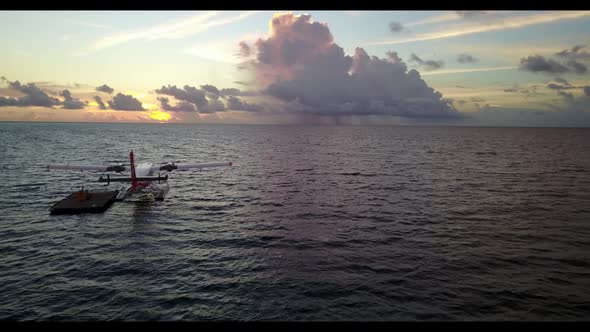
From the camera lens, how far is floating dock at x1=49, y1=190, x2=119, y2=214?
3988cm

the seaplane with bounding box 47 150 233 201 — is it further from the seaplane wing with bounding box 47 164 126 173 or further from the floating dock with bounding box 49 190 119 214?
the floating dock with bounding box 49 190 119 214

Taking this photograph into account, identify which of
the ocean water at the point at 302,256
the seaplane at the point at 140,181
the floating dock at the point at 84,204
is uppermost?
the seaplane at the point at 140,181

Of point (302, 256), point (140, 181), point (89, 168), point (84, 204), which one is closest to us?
point (302, 256)

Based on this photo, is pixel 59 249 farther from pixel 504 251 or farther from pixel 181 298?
pixel 504 251

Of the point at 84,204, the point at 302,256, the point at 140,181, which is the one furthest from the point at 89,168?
the point at 302,256

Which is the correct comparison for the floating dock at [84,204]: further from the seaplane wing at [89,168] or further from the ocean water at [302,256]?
the seaplane wing at [89,168]

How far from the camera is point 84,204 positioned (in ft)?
136

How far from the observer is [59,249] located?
2956cm

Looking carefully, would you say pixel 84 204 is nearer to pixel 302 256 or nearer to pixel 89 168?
pixel 89 168

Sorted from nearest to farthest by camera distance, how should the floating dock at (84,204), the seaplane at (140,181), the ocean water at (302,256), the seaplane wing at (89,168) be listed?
the ocean water at (302,256) < the floating dock at (84,204) < the seaplane at (140,181) < the seaplane wing at (89,168)

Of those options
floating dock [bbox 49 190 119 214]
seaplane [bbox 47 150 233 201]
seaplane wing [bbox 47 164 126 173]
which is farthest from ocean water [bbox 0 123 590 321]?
seaplane wing [bbox 47 164 126 173]

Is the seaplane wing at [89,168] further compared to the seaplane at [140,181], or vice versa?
the seaplane wing at [89,168]

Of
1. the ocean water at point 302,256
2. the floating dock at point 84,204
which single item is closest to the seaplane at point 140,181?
the floating dock at point 84,204

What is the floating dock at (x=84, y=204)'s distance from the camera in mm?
39875
